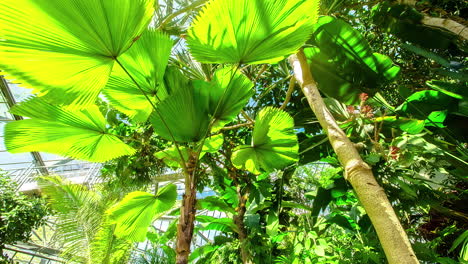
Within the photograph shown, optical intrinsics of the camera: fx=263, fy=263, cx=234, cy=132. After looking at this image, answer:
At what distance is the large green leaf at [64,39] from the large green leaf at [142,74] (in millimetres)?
182

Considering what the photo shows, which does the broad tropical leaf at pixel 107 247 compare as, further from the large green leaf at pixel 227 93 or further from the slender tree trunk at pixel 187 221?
the large green leaf at pixel 227 93

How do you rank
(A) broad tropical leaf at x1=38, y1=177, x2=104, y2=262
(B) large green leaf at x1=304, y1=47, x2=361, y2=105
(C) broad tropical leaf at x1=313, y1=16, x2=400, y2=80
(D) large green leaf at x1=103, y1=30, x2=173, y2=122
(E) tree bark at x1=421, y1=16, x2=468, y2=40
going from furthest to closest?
(A) broad tropical leaf at x1=38, y1=177, x2=104, y2=262 → (E) tree bark at x1=421, y1=16, x2=468, y2=40 → (B) large green leaf at x1=304, y1=47, x2=361, y2=105 → (C) broad tropical leaf at x1=313, y1=16, x2=400, y2=80 → (D) large green leaf at x1=103, y1=30, x2=173, y2=122

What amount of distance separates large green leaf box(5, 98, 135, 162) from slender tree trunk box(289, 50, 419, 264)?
1161mm

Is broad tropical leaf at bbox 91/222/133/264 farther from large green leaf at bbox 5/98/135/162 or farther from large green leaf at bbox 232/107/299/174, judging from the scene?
large green leaf at bbox 232/107/299/174

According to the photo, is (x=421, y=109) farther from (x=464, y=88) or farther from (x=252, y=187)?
(x=252, y=187)

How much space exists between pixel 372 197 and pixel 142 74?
3.63 ft

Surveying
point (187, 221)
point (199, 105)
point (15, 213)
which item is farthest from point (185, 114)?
point (15, 213)

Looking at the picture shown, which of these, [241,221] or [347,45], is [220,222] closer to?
[241,221]

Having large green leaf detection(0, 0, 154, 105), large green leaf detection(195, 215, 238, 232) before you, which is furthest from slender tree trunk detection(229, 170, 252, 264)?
large green leaf detection(0, 0, 154, 105)

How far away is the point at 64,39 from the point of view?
92cm

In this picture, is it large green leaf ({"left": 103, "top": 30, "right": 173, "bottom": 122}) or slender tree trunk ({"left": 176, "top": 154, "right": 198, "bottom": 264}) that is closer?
slender tree trunk ({"left": 176, "top": 154, "right": 198, "bottom": 264})

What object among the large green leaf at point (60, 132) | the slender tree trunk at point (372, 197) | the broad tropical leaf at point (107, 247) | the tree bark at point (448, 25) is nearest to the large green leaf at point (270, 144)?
the slender tree trunk at point (372, 197)

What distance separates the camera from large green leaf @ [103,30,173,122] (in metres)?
1.20

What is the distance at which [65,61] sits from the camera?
3.22 feet
